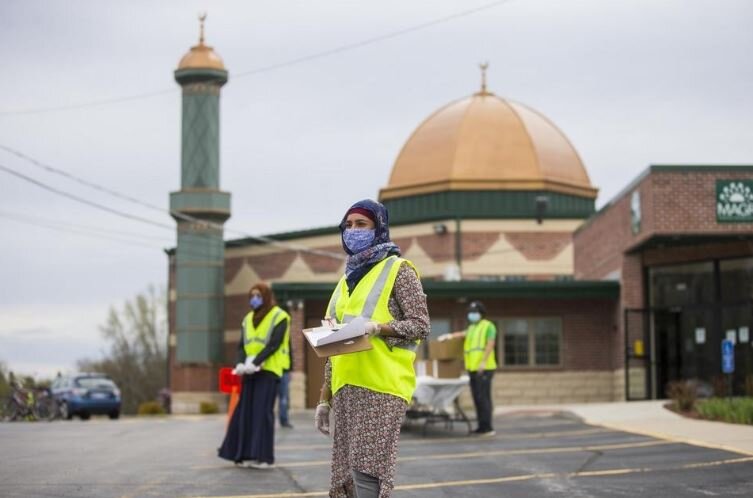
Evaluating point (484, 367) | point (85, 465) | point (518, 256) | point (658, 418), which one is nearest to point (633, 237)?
point (658, 418)

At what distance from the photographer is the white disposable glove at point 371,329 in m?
6.91

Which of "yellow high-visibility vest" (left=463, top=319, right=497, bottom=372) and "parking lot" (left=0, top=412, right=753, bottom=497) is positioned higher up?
"yellow high-visibility vest" (left=463, top=319, right=497, bottom=372)

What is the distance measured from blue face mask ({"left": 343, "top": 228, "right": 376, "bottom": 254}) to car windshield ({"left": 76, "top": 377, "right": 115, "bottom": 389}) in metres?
32.4

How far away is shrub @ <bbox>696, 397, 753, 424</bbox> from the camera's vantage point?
19312mm

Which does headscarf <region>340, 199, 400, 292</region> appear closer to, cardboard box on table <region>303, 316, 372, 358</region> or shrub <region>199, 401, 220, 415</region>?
cardboard box on table <region>303, 316, 372, 358</region>

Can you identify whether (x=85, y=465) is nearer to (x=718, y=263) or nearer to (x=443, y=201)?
(x=718, y=263)

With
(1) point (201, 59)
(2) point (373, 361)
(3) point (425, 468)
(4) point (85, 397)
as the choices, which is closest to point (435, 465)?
(3) point (425, 468)

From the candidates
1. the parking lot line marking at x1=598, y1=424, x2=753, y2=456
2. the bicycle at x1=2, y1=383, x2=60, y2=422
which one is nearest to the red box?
the parking lot line marking at x1=598, y1=424, x2=753, y2=456

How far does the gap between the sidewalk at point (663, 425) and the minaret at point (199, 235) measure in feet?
71.4

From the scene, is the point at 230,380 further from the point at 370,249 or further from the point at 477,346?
the point at 370,249

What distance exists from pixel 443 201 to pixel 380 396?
4049cm

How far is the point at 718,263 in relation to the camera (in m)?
29.3

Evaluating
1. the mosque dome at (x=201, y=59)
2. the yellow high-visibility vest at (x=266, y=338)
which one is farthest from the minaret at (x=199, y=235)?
the yellow high-visibility vest at (x=266, y=338)

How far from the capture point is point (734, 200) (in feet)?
90.5
